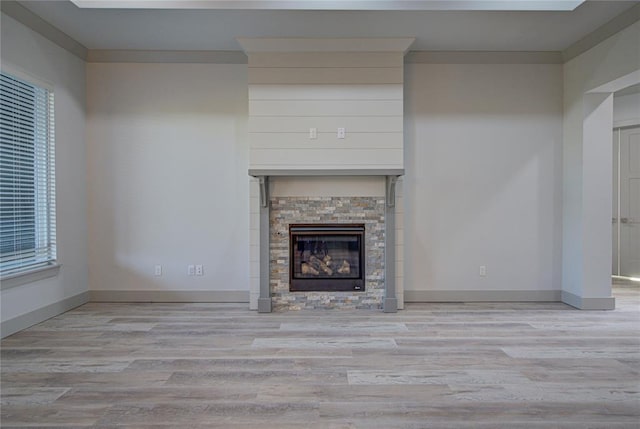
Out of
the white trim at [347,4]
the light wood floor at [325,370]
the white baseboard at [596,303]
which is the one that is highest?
the white trim at [347,4]

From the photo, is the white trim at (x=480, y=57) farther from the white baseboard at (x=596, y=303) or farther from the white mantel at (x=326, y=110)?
the white baseboard at (x=596, y=303)

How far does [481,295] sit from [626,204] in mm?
3300

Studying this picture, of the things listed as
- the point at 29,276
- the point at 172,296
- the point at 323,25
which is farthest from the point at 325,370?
the point at 323,25

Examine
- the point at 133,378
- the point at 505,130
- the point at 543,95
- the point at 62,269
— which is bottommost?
the point at 133,378

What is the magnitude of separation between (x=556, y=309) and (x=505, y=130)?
203cm

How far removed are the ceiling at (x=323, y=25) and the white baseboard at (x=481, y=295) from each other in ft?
8.91

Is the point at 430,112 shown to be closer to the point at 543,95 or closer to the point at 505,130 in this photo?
the point at 505,130

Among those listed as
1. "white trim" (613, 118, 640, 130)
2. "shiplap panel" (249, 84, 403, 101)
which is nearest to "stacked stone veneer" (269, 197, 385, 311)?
"shiplap panel" (249, 84, 403, 101)

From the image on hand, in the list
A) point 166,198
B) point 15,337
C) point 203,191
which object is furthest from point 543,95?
point 15,337

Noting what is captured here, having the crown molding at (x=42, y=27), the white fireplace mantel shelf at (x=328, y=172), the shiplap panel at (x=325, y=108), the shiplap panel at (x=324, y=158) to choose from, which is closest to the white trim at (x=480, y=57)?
the shiplap panel at (x=325, y=108)

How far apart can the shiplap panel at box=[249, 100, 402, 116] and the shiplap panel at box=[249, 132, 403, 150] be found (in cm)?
22

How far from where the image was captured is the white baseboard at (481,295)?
4.87 meters

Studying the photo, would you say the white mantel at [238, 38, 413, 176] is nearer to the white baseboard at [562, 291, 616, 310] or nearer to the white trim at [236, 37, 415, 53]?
the white trim at [236, 37, 415, 53]

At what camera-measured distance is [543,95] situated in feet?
15.9
